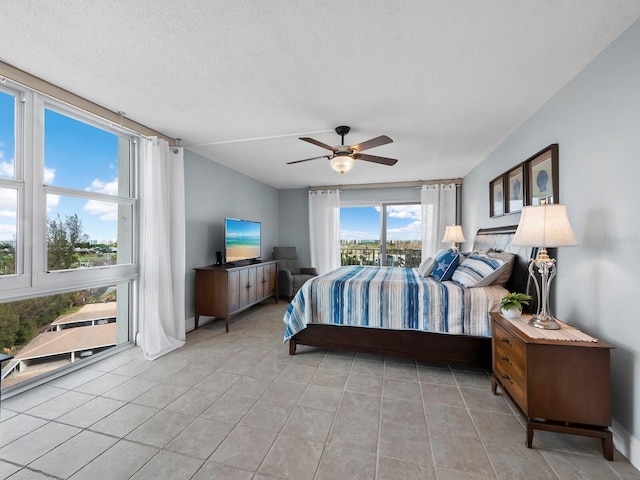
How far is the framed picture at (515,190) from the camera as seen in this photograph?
2.81 m

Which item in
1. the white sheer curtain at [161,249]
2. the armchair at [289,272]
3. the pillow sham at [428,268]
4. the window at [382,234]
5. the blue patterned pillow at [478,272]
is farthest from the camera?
the window at [382,234]

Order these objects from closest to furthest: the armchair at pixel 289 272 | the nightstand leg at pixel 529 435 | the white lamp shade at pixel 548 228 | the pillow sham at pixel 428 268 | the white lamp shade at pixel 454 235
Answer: the nightstand leg at pixel 529 435
the white lamp shade at pixel 548 228
the pillow sham at pixel 428 268
the white lamp shade at pixel 454 235
the armchair at pixel 289 272

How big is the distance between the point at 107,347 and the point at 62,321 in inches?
22.0

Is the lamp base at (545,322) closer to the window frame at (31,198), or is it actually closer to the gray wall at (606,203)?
the gray wall at (606,203)

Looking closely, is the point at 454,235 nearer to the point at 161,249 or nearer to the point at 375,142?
the point at 375,142

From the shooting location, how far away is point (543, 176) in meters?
2.43

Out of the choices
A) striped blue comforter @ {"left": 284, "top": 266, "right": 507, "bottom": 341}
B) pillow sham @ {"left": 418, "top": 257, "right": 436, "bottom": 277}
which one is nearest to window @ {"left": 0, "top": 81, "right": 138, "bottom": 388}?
striped blue comforter @ {"left": 284, "top": 266, "right": 507, "bottom": 341}

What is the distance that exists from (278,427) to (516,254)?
2.62 meters

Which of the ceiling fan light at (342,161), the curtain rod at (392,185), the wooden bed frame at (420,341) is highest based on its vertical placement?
the curtain rod at (392,185)

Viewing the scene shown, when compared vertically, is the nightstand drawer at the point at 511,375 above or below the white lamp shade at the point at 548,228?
below

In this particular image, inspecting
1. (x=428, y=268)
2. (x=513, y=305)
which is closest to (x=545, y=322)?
(x=513, y=305)

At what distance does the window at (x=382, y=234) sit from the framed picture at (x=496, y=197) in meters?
1.98

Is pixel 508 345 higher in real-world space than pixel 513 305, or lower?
lower

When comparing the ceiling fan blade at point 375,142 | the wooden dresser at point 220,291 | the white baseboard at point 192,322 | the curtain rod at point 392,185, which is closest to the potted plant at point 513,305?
the ceiling fan blade at point 375,142
